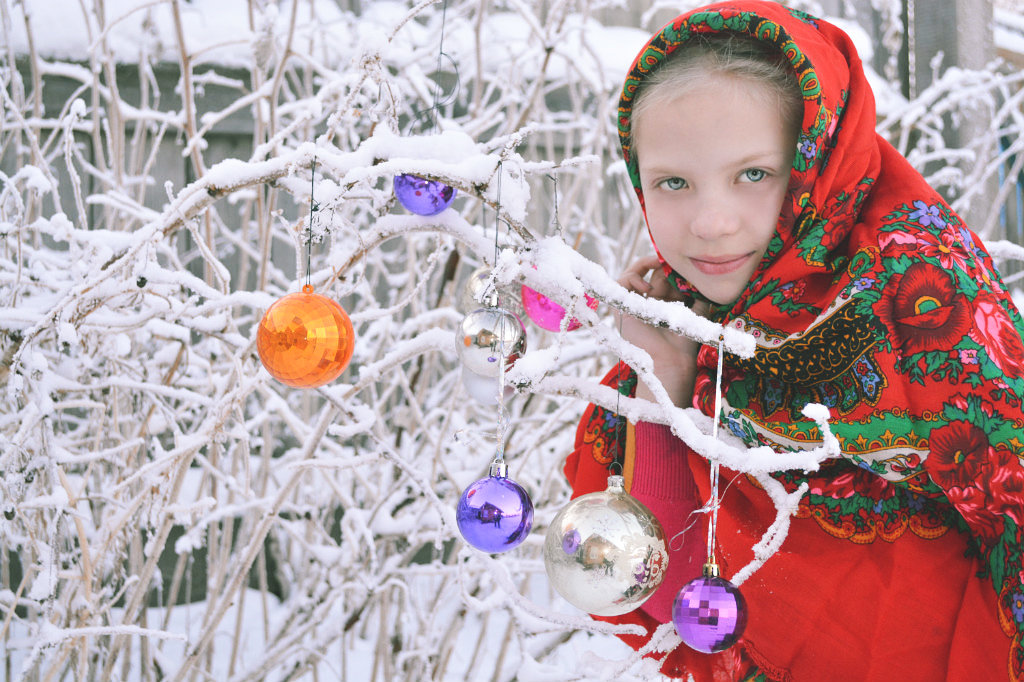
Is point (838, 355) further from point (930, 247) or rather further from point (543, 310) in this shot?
point (543, 310)

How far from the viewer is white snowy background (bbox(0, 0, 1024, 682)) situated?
0.76 metres

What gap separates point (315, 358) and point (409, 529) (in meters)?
0.71

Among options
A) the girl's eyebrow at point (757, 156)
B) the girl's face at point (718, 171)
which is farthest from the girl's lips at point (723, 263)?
the girl's eyebrow at point (757, 156)

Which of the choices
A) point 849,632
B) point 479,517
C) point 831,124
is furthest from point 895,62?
point 479,517

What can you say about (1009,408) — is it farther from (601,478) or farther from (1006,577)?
(601,478)

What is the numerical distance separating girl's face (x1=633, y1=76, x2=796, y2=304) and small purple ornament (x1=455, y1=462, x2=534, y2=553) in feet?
1.11

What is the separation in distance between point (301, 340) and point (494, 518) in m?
0.23

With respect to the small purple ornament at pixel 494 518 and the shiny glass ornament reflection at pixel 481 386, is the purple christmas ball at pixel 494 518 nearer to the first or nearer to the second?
the small purple ornament at pixel 494 518

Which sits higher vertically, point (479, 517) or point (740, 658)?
point (479, 517)

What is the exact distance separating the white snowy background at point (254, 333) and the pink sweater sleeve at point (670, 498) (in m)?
0.10

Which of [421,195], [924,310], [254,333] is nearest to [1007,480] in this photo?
[924,310]

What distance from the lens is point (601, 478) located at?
3.29 feet

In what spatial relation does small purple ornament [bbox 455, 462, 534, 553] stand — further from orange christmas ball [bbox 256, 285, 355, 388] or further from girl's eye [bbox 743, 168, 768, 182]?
girl's eye [bbox 743, 168, 768, 182]

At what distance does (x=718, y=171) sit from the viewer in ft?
2.65
